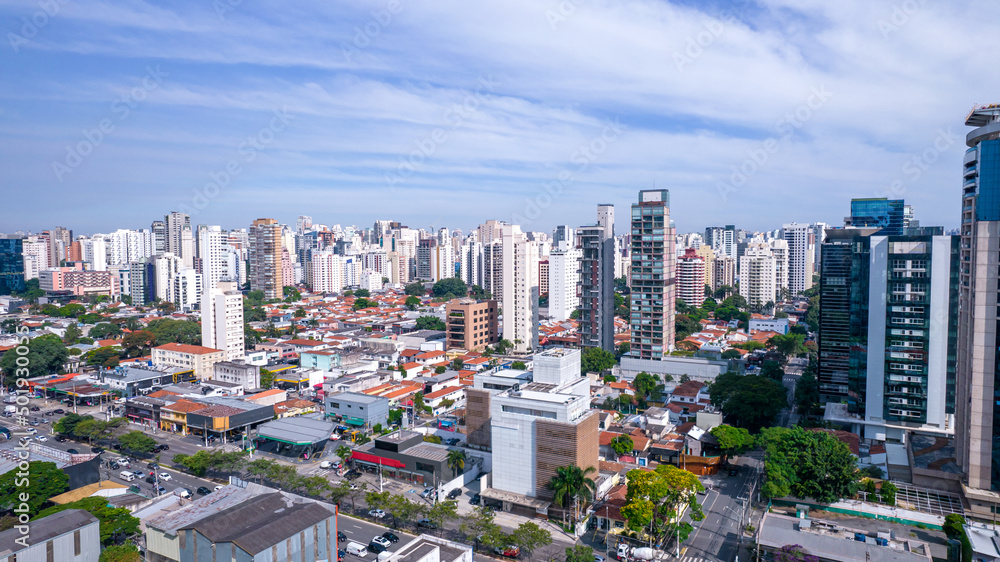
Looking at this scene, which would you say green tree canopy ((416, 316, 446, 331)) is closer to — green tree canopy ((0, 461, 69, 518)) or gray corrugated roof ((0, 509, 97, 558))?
green tree canopy ((0, 461, 69, 518))

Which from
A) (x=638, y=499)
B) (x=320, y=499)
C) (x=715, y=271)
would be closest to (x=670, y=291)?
(x=638, y=499)

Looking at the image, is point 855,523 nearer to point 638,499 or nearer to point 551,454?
point 638,499

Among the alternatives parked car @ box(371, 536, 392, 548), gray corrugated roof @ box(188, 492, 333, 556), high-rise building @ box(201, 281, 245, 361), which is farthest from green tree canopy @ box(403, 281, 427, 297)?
gray corrugated roof @ box(188, 492, 333, 556)

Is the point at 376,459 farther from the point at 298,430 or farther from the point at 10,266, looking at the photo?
the point at 10,266

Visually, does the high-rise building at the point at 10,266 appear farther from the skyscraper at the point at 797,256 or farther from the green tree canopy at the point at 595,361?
the skyscraper at the point at 797,256

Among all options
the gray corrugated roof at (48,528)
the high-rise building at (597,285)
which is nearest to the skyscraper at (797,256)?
the high-rise building at (597,285)

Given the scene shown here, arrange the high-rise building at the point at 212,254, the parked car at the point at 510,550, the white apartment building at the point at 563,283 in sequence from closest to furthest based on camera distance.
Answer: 1. the parked car at the point at 510,550
2. the white apartment building at the point at 563,283
3. the high-rise building at the point at 212,254
